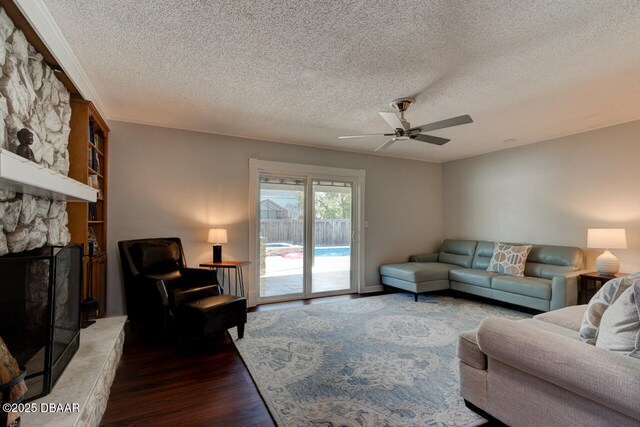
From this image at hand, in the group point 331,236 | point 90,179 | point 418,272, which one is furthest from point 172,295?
point 418,272

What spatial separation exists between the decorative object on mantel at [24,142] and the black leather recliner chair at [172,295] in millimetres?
1638

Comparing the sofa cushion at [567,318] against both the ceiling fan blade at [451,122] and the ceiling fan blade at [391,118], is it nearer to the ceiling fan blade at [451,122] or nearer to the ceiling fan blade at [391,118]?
the ceiling fan blade at [451,122]

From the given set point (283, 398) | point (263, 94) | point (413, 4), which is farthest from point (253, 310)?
point (413, 4)

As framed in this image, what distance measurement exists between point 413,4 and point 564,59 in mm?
1421

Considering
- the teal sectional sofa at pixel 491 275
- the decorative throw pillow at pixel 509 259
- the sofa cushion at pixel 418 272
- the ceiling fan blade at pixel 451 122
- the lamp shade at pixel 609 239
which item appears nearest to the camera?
the ceiling fan blade at pixel 451 122

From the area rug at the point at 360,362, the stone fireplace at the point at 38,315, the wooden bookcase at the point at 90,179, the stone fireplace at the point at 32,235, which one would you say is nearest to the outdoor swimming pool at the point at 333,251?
the area rug at the point at 360,362

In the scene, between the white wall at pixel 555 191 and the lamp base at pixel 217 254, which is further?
the lamp base at pixel 217 254

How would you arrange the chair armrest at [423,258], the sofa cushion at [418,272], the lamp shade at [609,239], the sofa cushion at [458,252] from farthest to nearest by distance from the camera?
the chair armrest at [423,258], the sofa cushion at [458,252], the sofa cushion at [418,272], the lamp shade at [609,239]

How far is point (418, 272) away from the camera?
469 cm

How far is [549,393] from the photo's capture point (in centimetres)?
158

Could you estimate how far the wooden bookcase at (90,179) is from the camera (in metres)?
2.76

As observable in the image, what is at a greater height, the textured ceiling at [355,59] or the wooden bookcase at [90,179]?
the textured ceiling at [355,59]

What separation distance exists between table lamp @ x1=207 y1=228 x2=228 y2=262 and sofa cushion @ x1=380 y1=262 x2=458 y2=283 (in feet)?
8.95

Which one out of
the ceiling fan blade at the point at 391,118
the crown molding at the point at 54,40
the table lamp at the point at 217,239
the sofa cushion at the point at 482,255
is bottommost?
the sofa cushion at the point at 482,255
